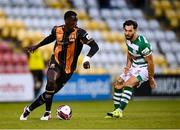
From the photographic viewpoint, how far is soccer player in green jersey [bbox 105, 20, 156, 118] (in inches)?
525

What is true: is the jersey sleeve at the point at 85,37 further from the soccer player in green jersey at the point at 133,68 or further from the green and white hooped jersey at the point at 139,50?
the green and white hooped jersey at the point at 139,50

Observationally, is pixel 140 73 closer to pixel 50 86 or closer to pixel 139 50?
pixel 139 50

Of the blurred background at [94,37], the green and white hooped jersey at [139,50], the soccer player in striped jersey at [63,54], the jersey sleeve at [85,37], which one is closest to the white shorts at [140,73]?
the green and white hooped jersey at [139,50]

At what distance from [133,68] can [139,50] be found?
1.54 feet

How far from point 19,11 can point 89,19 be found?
10.9 feet

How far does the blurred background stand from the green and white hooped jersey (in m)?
9.03

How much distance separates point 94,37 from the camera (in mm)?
27094

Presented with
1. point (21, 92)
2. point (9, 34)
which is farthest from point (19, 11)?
point (21, 92)

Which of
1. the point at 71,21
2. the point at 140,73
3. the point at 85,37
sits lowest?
the point at 140,73

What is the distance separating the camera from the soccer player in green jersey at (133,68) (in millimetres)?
13336

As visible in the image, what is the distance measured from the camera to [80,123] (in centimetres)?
1197

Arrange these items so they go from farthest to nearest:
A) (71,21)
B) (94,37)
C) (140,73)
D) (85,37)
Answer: (94,37) < (140,73) < (85,37) < (71,21)

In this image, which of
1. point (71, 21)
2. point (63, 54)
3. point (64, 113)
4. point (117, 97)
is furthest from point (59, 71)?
point (117, 97)

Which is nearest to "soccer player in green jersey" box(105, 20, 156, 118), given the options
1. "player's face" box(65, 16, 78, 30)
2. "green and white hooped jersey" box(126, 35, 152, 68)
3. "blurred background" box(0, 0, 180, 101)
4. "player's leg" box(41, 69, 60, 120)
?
"green and white hooped jersey" box(126, 35, 152, 68)
